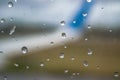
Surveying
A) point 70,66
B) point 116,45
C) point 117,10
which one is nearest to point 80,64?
point 70,66

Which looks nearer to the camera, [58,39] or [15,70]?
[58,39]

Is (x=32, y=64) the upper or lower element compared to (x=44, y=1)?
lower

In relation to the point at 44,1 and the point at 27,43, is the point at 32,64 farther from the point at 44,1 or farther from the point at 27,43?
the point at 44,1

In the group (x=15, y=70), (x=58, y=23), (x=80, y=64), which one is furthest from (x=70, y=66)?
(x=15, y=70)

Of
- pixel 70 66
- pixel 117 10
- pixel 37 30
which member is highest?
pixel 117 10

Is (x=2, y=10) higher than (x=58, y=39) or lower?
higher

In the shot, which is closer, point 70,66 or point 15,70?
point 70,66

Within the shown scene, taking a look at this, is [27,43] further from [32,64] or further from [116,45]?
[116,45]
